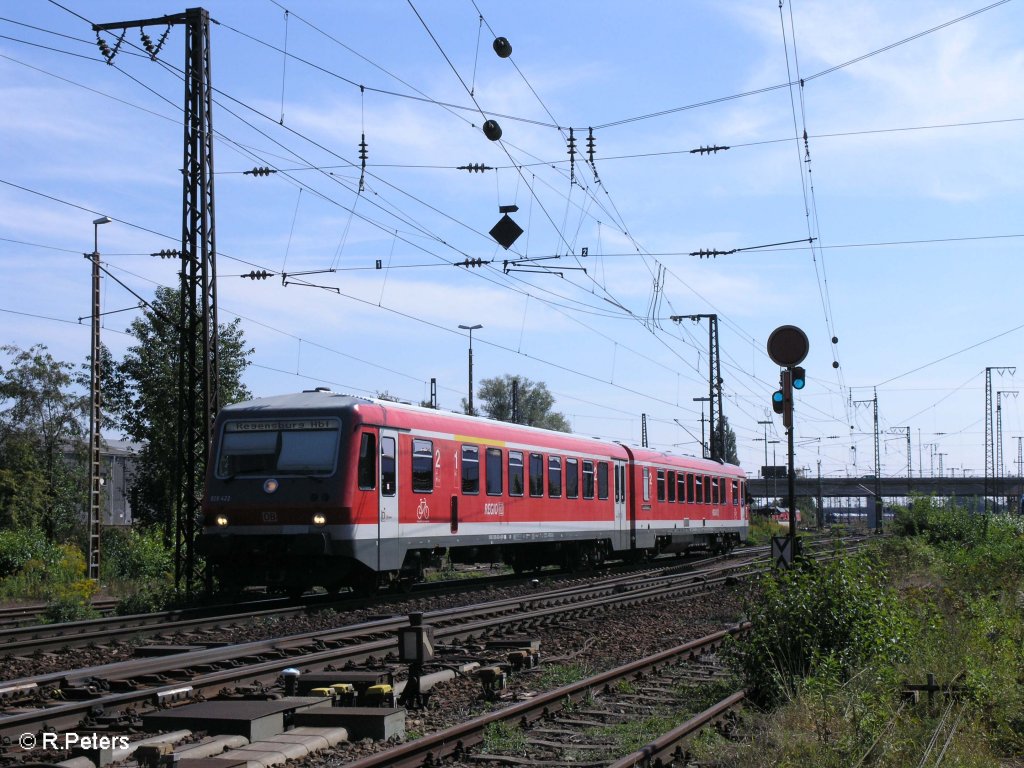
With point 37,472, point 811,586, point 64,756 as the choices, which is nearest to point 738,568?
point 811,586

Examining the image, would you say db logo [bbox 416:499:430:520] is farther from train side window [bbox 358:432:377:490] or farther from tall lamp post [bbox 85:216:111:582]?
tall lamp post [bbox 85:216:111:582]

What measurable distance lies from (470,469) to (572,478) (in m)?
5.19

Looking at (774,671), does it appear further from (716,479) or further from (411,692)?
(716,479)

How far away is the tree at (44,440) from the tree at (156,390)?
6.91 m

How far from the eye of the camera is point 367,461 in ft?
57.6

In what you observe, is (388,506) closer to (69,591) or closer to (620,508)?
(69,591)

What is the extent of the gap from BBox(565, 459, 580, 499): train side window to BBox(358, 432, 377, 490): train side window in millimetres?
8227

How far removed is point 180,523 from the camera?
2006 centimetres

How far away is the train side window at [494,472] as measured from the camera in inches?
850

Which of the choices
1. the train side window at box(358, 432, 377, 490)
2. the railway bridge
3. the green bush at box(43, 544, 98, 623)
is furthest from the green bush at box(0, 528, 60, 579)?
the railway bridge

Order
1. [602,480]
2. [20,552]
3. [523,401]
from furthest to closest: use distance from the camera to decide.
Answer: [523,401]
[602,480]
[20,552]

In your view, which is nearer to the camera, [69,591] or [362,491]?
[362,491]

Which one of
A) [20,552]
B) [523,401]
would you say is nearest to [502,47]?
[20,552]

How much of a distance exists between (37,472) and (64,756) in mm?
51946
